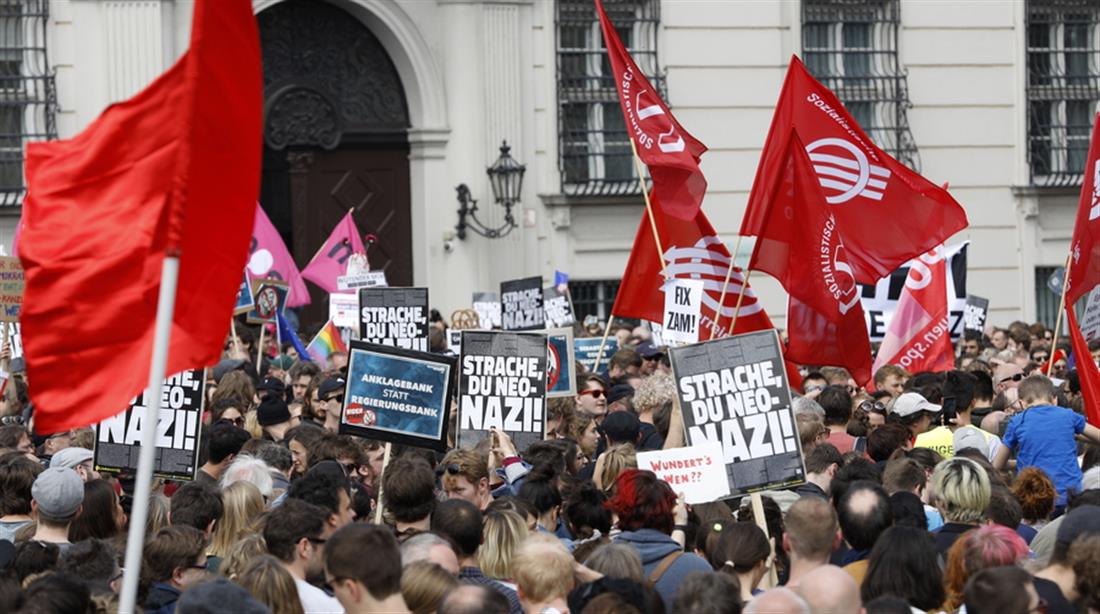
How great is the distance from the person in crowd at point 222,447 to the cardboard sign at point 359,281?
9490mm

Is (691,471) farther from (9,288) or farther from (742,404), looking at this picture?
(9,288)

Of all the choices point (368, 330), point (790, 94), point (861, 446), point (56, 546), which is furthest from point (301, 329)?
point (56, 546)

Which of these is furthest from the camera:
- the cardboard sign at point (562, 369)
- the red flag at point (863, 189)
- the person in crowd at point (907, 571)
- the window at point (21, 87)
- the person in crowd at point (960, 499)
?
the window at point (21, 87)

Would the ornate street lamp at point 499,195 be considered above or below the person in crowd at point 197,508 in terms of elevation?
above

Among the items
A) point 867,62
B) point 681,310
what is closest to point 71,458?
point 681,310

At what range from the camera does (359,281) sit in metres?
20.5

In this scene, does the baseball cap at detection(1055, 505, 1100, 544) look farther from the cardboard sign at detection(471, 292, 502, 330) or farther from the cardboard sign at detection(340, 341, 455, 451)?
the cardboard sign at detection(471, 292, 502, 330)

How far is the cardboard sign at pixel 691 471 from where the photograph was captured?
29.0 ft

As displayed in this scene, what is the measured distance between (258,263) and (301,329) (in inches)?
126

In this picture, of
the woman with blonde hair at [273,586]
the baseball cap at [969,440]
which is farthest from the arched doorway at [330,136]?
the woman with blonde hair at [273,586]

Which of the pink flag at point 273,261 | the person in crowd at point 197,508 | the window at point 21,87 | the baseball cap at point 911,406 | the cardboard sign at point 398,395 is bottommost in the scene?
the person in crowd at point 197,508

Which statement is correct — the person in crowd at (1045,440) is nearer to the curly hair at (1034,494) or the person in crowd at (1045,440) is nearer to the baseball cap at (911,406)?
the baseball cap at (911,406)

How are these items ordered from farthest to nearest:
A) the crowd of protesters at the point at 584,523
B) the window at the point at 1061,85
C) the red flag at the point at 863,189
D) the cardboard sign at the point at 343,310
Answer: the window at the point at 1061,85
the cardboard sign at the point at 343,310
the red flag at the point at 863,189
the crowd of protesters at the point at 584,523

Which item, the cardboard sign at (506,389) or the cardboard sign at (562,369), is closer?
the cardboard sign at (506,389)
